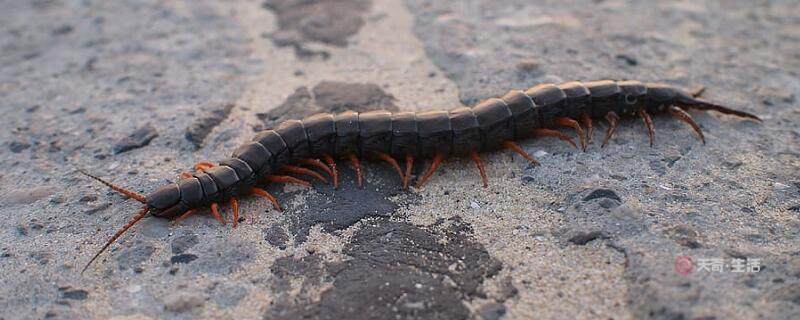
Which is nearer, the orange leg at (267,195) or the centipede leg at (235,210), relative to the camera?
the centipede leg at (235,210)

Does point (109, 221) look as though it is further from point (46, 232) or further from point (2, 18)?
point (2, 18)

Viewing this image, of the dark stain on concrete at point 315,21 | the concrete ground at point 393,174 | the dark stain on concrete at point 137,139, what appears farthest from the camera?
the dark stain on concrete at point 315,21

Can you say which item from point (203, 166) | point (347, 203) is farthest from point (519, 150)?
point (203, 166)

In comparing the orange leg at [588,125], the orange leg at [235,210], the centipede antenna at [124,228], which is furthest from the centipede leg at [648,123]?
the centipede antenna at [124,228]

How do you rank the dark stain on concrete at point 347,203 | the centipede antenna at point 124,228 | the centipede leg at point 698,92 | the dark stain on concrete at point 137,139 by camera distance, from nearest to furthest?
the centipede antenna at point 124,228 < the dark stain on concrete at point 347,203 < the dark stain on concrete at point 137,139 < the centipede leg at point 698,92

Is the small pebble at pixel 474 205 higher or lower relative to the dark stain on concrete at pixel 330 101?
lower

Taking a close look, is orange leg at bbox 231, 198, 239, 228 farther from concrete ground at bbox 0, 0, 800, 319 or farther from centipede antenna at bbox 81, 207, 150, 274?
centipede antenna at bbox 81, 207, 150, 274

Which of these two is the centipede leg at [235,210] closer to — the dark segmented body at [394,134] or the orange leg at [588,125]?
the dark segmented body at [394,134]

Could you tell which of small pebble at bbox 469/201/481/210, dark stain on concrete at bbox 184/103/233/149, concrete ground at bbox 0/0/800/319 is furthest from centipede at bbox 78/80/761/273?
dark stain on concrete at bbox 184/103/233/149

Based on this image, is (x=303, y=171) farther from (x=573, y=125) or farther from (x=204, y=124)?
(x=573, y=125)
